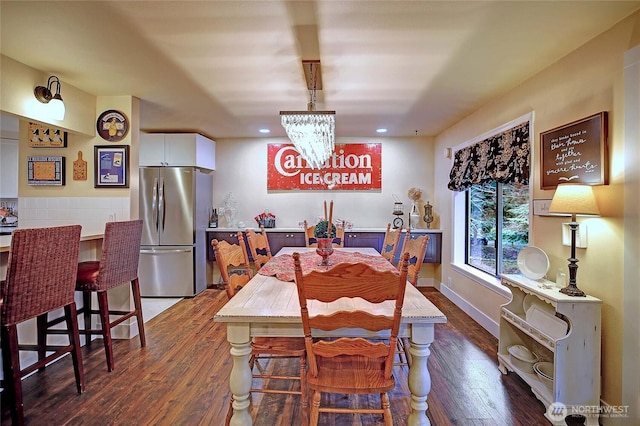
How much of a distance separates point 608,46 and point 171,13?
8.49 feet

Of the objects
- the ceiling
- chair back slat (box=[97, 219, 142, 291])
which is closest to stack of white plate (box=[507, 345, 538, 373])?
the ceiling

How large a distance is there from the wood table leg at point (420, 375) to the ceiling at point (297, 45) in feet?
5.57

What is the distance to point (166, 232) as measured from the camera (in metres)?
4.41

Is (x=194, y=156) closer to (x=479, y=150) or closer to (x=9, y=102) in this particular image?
(x=9, y=102)

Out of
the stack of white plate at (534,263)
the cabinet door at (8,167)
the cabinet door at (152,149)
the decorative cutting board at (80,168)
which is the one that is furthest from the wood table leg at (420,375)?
the cabinet door at (8,167)

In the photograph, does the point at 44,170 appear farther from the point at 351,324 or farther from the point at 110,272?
the point at 351,324

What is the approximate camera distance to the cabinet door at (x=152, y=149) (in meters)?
4.53

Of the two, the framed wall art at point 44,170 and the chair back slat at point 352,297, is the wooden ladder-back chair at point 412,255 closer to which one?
the chair back slat at point 352,297

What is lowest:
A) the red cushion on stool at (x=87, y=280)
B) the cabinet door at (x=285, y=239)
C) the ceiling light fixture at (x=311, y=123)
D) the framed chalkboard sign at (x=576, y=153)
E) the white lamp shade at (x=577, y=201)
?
the red cushion on stool at (x=87, y=280)

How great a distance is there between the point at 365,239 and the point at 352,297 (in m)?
3.44

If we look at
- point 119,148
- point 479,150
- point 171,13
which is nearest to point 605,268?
point 479,150

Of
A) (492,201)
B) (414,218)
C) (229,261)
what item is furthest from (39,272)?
(414,218)

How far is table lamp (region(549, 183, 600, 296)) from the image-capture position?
1863 mm
